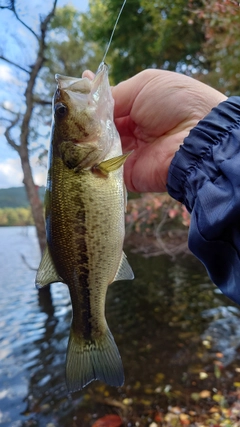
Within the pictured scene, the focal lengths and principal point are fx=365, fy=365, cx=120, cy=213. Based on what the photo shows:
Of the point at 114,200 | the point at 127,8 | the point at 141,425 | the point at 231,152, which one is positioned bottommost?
the point at 141,425

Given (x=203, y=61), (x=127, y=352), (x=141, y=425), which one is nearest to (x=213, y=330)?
(x=127, y=352)

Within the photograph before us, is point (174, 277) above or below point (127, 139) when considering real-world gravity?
below

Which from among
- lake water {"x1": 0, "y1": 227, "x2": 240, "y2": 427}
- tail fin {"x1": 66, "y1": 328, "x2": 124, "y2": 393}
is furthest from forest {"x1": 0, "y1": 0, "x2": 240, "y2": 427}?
tail fin {"x1": 66, "y1": 328, "x2": 124, "y2": 393}

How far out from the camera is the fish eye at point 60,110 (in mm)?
1683

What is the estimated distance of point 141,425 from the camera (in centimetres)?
360

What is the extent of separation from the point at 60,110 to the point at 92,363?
118 cm

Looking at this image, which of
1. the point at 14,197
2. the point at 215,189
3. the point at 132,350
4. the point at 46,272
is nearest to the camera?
the point at 215,189

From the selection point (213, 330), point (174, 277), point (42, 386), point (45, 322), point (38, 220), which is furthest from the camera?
point (174, 277)

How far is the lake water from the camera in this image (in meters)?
3.95

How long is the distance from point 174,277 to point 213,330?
2.82m

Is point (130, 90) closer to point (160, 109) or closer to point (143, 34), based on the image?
point (160, 109)

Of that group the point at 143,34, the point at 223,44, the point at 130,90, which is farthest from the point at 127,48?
the point at 130,90

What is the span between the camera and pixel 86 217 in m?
1.60

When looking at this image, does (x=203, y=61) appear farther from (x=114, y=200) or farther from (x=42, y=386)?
(x=114, y=200)
